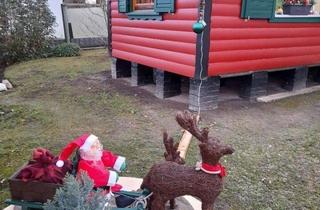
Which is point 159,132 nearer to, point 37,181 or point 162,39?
point 162,39

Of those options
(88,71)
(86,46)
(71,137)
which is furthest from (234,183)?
(86,46)

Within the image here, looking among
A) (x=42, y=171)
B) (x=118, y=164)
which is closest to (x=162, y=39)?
(x=118, y=164)

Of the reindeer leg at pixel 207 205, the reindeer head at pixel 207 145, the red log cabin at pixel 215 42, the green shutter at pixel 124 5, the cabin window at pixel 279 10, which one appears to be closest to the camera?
the reindeer head at pixel 207 145

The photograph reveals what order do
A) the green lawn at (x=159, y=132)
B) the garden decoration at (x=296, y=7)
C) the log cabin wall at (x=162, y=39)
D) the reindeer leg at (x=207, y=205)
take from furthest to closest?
1. the garden decoration at (x=296, y=7)
2. the log cabin wall at (x=162, y=39)
3. the green lawn at (x=159, y=132)
4. the reindeer leg at (x=207, y=205)

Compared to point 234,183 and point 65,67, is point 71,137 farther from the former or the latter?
point 65,67

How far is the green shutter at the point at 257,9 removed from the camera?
216 inches

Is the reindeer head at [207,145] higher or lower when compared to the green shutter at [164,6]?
lower

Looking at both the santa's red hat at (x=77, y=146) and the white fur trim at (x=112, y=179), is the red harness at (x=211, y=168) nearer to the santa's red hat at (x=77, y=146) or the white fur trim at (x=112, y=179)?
the white fur trim at (x=112, y=179)

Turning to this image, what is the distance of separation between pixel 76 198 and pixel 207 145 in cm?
76

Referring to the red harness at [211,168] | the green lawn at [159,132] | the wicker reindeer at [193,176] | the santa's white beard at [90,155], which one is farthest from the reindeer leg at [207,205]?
the green lawn at [159,132]

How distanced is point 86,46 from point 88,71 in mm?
5210

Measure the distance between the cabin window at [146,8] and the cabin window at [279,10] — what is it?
1214 millimetres

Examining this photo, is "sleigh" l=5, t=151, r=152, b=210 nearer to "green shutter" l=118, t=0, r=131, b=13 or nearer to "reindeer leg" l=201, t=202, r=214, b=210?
"reindeer leg" l=201, t=202, r=214, b=210

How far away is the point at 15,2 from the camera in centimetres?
1098
